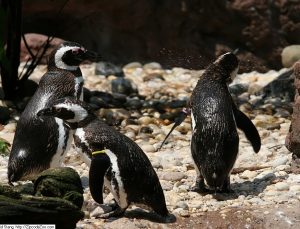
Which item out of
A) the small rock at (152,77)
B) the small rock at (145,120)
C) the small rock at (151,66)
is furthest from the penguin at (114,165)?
the small rock at (151,66)

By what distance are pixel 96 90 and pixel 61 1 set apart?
53.9 inches

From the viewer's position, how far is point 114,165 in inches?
217

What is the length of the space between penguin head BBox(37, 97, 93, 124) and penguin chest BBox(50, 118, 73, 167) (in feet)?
1.83

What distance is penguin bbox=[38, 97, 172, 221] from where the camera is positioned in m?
5.48

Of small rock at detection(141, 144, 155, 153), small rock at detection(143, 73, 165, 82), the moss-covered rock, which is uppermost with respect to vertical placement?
the moss-covered rock

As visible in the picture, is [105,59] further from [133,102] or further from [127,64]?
[133,102]

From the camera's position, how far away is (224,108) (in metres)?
6.29

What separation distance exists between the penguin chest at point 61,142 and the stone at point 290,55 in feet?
15.6

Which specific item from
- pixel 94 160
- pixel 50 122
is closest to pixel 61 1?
pixel 50 122

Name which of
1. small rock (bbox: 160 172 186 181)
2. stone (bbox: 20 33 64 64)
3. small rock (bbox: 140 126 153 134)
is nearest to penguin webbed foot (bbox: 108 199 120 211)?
small rock (bbox: 160 172 186 181)

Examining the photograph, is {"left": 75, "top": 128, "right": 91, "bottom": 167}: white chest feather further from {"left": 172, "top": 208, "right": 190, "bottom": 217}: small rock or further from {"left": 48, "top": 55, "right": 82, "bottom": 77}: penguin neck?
{"left": 48, "top": 55, "right": 82, "bottom": 77}: penguin neck

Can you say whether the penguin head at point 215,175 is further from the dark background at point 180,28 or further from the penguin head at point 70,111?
the dark background at point 180,28

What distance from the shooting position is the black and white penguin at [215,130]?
608cm

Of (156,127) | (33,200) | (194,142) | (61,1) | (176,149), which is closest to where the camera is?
(33,200)
